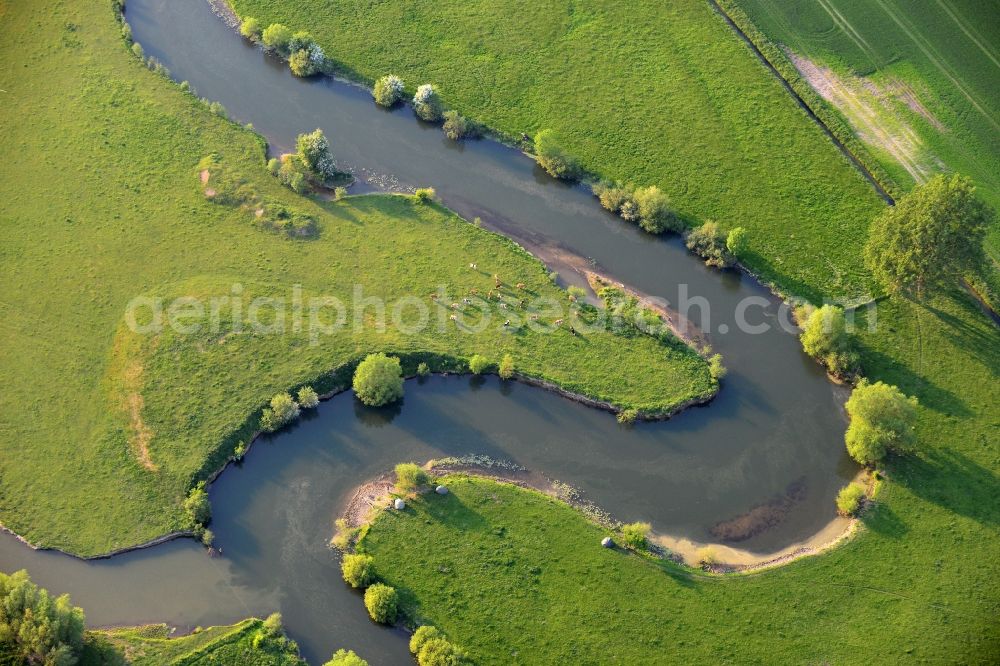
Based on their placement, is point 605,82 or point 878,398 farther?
point 605,82

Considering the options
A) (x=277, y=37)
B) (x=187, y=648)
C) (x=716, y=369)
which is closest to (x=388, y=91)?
(x=277, y=37)

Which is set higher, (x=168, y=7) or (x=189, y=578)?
(x=168, y=7)

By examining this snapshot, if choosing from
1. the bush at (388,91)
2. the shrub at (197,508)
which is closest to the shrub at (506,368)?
the shrub at (197,508)

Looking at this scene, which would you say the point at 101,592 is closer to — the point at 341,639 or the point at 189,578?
the point at 189,578

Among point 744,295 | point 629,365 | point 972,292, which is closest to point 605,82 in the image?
point 744,295

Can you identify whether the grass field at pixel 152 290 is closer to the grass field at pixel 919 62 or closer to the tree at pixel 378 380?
the tree at pixel 378 380

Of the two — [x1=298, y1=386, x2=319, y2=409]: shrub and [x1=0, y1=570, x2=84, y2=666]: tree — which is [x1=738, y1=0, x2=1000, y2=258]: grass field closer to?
[x1=298, y1=386, x2=319, y2=409]: shrub
